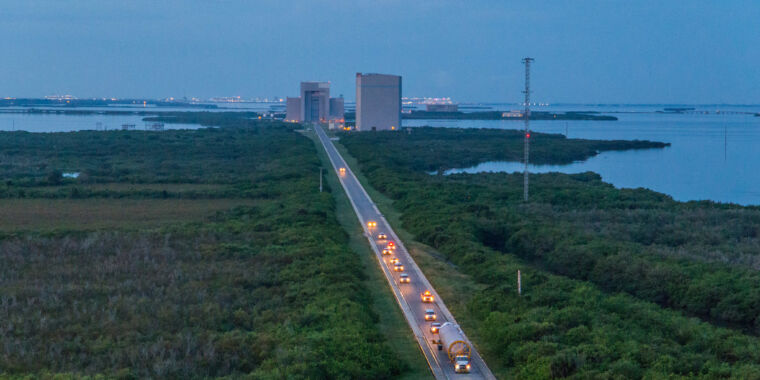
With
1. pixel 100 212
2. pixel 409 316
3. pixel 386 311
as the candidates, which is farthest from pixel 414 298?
pixel 100 212

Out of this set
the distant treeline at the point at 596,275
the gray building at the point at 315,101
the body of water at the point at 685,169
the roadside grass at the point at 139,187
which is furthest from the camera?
the gray building at the point at 315,101

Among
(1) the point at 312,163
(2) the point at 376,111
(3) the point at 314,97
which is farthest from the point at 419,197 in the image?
(3) the point at 314,97

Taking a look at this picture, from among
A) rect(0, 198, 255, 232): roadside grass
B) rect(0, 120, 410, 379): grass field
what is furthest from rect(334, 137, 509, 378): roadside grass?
rect(0, 198, 255, 232): roadside grass

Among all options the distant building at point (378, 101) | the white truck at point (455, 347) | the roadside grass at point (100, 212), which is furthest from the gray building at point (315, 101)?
the white truck at point (455, 347)

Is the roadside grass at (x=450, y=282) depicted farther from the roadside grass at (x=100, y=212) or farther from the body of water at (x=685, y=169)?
the body of water at (x=685, y=169)

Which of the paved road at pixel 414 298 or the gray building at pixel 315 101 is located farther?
the gray building at pixel 315 101

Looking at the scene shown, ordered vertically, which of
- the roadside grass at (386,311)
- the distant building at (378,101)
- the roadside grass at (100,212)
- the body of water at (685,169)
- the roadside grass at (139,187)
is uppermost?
the distant building at (378,101)

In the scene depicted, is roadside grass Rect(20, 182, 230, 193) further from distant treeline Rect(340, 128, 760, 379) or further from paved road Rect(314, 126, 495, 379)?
paved road Rect(314, 126, 495, 379)

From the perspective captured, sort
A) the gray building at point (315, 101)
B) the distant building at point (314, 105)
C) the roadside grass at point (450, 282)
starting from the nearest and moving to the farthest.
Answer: the roadside grass at point (450, 282)
the gray building at point (315, 101)
the distant building at point (314, 105)
